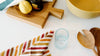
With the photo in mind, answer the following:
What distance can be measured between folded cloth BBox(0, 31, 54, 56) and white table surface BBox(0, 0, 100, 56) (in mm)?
22

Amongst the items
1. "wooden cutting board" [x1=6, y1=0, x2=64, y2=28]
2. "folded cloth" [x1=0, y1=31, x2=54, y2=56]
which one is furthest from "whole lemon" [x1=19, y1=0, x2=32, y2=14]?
"folded cloth" [x1=0, y1=31, x2=54, y2=56]

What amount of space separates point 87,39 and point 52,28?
174 mm

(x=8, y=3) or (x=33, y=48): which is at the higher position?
(x=8, y=3)

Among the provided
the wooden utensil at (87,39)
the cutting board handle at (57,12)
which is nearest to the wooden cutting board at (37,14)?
the cutting board handle at (57,12)

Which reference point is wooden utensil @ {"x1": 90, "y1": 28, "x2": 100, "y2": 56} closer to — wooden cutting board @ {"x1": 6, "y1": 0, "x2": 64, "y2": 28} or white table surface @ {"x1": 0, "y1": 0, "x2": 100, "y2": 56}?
white table surface @ {"x1": 0, "y1": 0, "x2": 100, "y2": 56}

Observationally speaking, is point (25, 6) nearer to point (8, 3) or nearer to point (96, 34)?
point (8, 3)

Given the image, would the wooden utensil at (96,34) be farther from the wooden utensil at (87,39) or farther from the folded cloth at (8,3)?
the folded cloth at (8,3)

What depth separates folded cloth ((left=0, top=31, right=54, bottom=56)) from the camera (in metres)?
0.51

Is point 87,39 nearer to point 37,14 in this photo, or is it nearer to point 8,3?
point 37,14

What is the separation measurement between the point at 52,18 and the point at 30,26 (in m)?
0.12

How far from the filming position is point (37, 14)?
1.93 feet

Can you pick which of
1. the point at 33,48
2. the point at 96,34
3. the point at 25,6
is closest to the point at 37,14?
the point at 25,6

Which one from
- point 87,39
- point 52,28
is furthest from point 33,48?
point 87,39

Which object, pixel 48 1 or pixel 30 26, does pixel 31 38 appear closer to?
pixel 30 26
